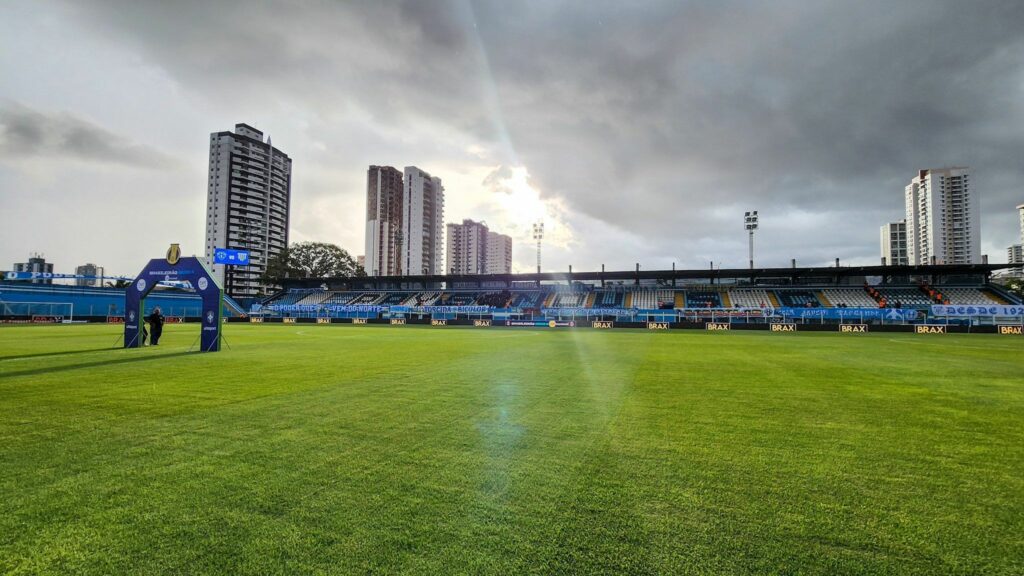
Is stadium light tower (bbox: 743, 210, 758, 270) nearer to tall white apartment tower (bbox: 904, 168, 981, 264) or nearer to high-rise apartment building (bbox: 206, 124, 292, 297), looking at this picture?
high-rise apartment building (bbox: 206, 124, 292, 297)

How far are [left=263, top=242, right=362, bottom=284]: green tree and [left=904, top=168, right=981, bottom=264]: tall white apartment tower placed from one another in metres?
166

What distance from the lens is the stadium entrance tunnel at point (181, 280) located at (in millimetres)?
16875

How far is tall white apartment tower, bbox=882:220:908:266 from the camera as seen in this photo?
158 m

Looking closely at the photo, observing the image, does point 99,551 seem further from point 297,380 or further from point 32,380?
point 32,380

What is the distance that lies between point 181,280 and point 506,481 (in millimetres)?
19504

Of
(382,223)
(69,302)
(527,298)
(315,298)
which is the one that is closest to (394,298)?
(315,298)

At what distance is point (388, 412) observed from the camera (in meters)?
6.62

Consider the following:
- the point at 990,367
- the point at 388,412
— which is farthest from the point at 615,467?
the point at 990,367

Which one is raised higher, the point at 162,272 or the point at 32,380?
the point at 162,272

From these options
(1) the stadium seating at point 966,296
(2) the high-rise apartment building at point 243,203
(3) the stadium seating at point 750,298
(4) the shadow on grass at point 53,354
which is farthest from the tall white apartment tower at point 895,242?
(4) the shadow on grass at point 53,354

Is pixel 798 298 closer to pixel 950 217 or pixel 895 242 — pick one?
pixel 950 217

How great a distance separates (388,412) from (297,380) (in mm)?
4274

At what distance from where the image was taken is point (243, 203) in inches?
3839

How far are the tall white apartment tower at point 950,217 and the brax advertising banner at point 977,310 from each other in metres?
126
